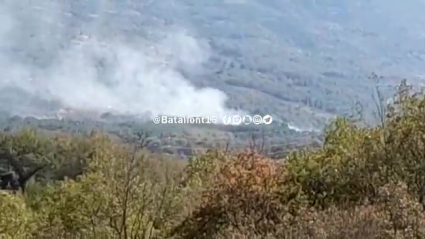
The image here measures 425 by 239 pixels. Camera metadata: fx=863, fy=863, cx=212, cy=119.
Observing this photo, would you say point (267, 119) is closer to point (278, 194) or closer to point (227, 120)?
point (227, 120)

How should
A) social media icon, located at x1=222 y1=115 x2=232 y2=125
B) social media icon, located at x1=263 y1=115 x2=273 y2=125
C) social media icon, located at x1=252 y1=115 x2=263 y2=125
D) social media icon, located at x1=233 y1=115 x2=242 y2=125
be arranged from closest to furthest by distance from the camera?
social media icon, located at x1=233 y1=115 x2=242 y2=125 → social media icon, located at x1=252 y1=115 x2=263 y2=125 → social media icon, located at x1=263 y1=115 x2=273 y2=125 → social media icon, located at x1=222 y1=115 x2=232 y2=125

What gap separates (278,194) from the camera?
889 inches

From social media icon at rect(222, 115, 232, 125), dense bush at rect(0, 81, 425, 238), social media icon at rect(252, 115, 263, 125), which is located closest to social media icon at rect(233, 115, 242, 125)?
social media icon at rect(222, 115, 232, 125)

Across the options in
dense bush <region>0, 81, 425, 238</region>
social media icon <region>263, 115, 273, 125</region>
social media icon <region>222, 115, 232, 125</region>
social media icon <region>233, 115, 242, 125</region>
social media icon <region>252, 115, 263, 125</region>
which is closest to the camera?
dense bush <region>0, 81, 425, 238</region>

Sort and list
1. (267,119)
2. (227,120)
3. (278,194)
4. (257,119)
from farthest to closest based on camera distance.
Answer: (257,119), (227,120), (267,119), (278,194)

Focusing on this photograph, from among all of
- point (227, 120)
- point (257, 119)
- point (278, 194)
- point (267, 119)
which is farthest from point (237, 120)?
point (278, 194)

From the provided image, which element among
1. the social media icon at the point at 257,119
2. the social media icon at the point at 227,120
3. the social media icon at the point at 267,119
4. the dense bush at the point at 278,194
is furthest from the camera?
the social media icon at the point at 227,120

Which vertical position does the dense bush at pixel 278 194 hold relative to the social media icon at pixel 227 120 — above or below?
below

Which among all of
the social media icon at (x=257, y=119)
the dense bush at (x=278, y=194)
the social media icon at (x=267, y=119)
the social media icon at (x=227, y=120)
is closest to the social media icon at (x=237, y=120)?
the social media icon at (x=227, y=120)

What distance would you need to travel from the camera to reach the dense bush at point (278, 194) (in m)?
17.0

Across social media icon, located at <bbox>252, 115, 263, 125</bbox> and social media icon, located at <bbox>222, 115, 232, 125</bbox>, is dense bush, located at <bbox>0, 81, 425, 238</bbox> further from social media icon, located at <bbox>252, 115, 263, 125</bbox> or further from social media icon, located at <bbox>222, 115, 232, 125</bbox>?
social media icon, located at <bbox>222, 115, 232, 125</bbox>

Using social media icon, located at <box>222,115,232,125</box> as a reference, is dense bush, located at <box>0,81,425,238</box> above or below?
below

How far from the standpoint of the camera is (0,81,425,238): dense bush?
55.8ft

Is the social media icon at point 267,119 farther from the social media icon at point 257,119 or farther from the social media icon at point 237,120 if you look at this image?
the social media icon at point 237,120
